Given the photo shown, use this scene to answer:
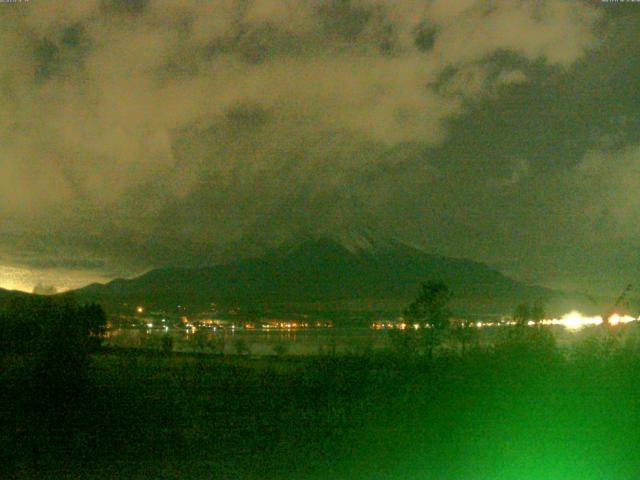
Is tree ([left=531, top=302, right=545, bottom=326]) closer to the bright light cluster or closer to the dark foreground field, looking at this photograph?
the bright light cluster

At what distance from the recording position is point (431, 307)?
2522cm

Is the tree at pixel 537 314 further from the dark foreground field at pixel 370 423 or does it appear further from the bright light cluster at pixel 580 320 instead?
the dark foreground field at pixel 370 423

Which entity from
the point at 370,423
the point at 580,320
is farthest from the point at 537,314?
the point at 370,423

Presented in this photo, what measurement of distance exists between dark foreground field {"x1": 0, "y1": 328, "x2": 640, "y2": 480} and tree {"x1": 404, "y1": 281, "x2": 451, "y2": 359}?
958 centimetres

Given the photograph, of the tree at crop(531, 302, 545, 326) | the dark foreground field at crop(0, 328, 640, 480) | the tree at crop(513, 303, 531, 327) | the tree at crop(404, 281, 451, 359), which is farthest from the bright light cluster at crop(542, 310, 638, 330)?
the tree at crop(404, 281, 451, 359)

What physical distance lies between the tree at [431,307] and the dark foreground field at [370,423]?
9.58 meters

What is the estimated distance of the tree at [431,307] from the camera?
2450cm

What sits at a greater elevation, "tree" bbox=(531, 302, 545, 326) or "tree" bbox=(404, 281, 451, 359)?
"tree" bbox=(404, 281, 451, 359)

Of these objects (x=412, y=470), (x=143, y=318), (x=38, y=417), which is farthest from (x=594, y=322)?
(x=143, y=318)

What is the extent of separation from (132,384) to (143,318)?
2323cm

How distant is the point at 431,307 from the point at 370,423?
1471 centimetres

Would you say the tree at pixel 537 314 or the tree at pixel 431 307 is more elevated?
the tree at pixel 431 307

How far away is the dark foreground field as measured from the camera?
930 centimetres

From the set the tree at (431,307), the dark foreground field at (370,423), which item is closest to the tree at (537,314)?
the dark foreground field at (370,423)
